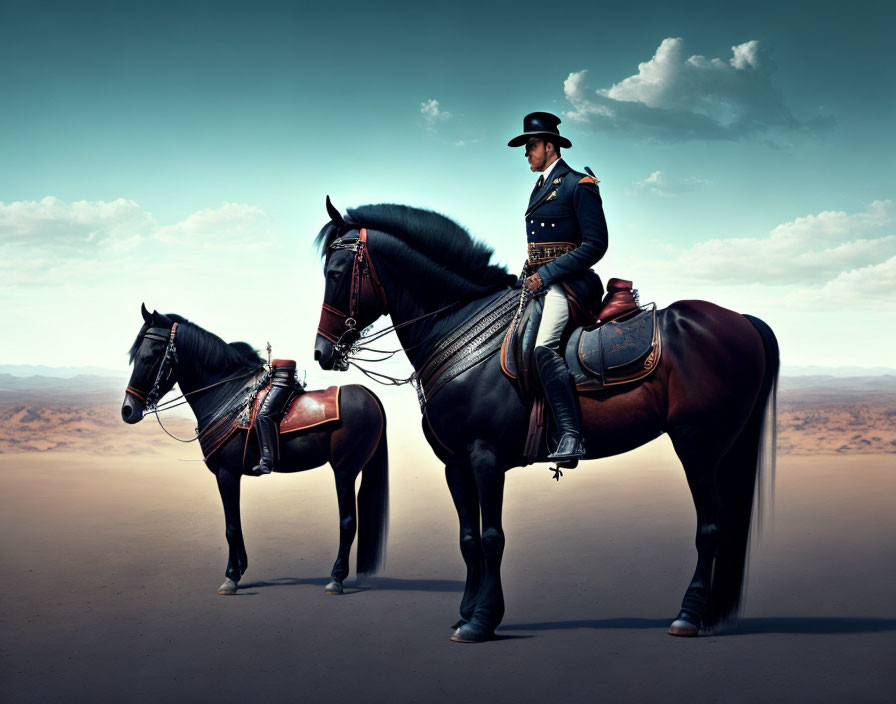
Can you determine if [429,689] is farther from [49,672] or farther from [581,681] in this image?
[49,672]

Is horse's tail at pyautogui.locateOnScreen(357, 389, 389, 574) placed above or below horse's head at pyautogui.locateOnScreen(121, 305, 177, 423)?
below

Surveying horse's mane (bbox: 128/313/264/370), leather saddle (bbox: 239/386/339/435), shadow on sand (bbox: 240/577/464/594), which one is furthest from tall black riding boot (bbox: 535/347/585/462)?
horse's mane (bbox: 128/313/264/370)

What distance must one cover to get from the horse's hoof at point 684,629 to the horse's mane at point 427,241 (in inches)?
117

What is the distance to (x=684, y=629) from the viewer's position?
616 centimetres

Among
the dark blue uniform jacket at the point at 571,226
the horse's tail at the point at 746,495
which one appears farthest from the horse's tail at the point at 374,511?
the horse's tail at the point at 746,495

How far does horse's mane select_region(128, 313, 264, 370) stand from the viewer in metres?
8.51

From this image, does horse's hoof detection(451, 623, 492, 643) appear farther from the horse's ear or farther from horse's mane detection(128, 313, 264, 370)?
horse's mane detection(128, 313, 264, 370)

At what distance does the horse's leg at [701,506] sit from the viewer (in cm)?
618

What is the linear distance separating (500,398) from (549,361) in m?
0.47

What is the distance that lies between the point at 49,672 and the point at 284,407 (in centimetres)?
327

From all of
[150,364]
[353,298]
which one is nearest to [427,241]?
[353,298]

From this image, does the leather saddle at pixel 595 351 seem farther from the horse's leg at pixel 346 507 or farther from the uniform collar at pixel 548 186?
the horse's leg at pixel 346 507

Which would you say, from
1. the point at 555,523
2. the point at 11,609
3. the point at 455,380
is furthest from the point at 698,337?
the point at 11,609

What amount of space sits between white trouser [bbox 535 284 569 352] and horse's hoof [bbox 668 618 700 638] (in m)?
2.26
